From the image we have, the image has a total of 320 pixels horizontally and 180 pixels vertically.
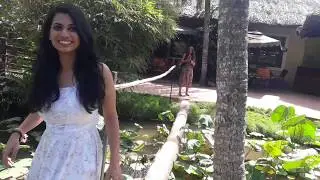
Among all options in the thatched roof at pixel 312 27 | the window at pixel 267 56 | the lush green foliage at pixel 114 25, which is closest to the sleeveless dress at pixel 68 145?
the lush green foliage at pixel 114 25

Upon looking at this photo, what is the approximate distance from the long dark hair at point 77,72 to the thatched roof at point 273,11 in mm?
13724

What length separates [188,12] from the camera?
16859 millimetres

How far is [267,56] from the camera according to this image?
17.3m

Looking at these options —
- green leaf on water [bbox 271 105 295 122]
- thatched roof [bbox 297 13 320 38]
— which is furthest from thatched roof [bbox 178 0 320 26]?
green leaf on water [bbox 271 105 295 122]

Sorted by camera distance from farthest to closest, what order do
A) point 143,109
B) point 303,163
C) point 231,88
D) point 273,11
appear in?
1. point 273,11
2. point 143,109
3. point 303,163
4. point 231,88

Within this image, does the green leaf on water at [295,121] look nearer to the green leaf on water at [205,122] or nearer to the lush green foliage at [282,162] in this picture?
the lush green foliage at [282,162]

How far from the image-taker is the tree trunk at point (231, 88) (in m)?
3.07

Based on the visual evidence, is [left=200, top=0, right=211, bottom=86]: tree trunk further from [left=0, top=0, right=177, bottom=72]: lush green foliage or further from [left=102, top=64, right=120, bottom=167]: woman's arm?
[left=102, top=64, right=120, bottom=167]: woman's arm

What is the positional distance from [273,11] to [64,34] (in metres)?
16.3

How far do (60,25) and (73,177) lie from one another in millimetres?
739

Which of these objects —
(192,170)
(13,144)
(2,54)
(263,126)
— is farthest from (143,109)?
(13,144)

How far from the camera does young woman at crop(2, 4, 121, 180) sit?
6.75 feet

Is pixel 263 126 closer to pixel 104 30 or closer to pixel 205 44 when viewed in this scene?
pixel 104 30

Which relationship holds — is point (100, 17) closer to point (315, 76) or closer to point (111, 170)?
point (111, 170)
